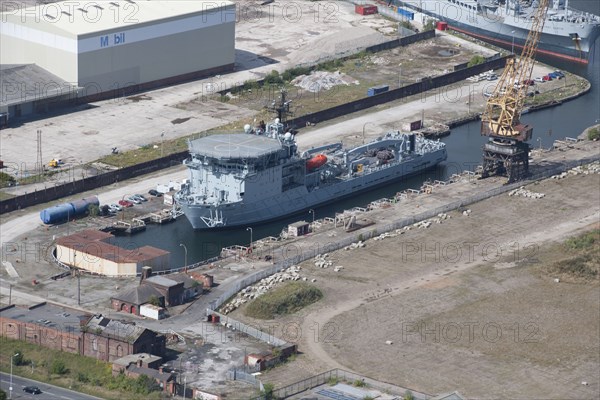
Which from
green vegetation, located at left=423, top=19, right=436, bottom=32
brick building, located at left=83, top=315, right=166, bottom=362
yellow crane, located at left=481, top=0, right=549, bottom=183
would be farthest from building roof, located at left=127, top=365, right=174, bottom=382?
green vegetation, located at left=423, top=19, right=436, bottom=32

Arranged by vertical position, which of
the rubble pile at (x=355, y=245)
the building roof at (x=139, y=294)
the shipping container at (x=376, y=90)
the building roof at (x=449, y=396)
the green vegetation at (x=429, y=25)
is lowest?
the green vegetation at (x=429, y=25)

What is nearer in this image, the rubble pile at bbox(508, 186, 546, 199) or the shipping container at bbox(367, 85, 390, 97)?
the rubble pile at bbox(508, 186, 546, 199)

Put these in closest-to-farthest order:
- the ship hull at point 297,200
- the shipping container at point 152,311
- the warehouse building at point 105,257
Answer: the shipping container at point 152,311, the warehouse building at point 105,257, the ship hull at point 297,200

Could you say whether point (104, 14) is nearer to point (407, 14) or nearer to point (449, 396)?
point (407, 14)

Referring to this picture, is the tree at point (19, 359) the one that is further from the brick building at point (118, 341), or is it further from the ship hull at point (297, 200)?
the ship hull at point (297, 200)

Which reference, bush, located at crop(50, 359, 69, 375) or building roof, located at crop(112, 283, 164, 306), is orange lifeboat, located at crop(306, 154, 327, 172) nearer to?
building roof, located at crop(112, 283, 164, 306)

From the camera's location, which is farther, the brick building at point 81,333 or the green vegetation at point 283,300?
the green vegetation at point 283,300

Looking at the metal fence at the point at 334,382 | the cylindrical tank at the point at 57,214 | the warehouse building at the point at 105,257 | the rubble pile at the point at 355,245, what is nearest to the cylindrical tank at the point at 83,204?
the cylindrical tank at the point at 57,214
